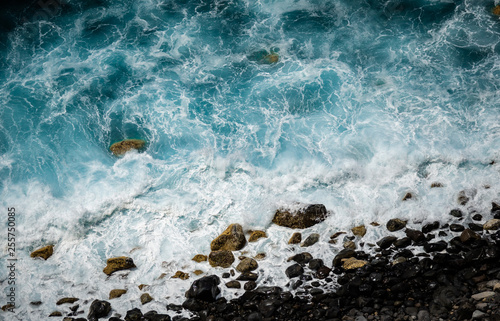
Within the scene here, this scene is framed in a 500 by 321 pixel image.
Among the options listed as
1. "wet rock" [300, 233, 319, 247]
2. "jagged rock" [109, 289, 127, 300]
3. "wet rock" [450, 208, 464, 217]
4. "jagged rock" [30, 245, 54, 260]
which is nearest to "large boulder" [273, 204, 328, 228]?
"wet rock" [300, 233, 319, 247]

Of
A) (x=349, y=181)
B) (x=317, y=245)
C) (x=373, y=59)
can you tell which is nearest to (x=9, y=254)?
(x=317, y=245)

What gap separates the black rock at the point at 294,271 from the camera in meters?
12.1

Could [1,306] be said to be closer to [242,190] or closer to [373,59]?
[242,190]

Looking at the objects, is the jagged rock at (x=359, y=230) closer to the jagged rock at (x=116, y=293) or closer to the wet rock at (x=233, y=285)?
the wet rock at (x=233, y=285)

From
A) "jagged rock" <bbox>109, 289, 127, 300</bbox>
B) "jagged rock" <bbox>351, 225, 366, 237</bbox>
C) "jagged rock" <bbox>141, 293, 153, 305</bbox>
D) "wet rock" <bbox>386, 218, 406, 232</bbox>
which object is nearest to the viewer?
"jagged rock" <bbox>141, 293, 153, 305</bbox>

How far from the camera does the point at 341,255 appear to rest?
12.3 m

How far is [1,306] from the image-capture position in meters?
12.5

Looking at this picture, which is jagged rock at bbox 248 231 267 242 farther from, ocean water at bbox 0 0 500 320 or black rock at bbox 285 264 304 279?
black rock at bbox 285 264 304 279

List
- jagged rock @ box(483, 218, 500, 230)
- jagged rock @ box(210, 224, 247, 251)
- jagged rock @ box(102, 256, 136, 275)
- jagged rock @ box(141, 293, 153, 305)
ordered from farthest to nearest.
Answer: jagged rock @ box(210, 224, 247, 251), jagged rock @ box(102, 256, 136, 275), jagged rock @ box(483, 218, 500, 230), jagged rock @ box(141, 293, 153, 305)

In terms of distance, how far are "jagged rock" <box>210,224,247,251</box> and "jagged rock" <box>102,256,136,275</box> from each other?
2787mm

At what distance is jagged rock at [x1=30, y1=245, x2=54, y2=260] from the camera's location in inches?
548

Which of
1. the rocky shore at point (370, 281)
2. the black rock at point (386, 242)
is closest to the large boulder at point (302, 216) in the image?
the rocky shore at point (370, 281)

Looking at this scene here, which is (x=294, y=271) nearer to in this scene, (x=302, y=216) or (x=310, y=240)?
(x=310, y=240)

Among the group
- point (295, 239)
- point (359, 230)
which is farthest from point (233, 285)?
point (359, 230)
